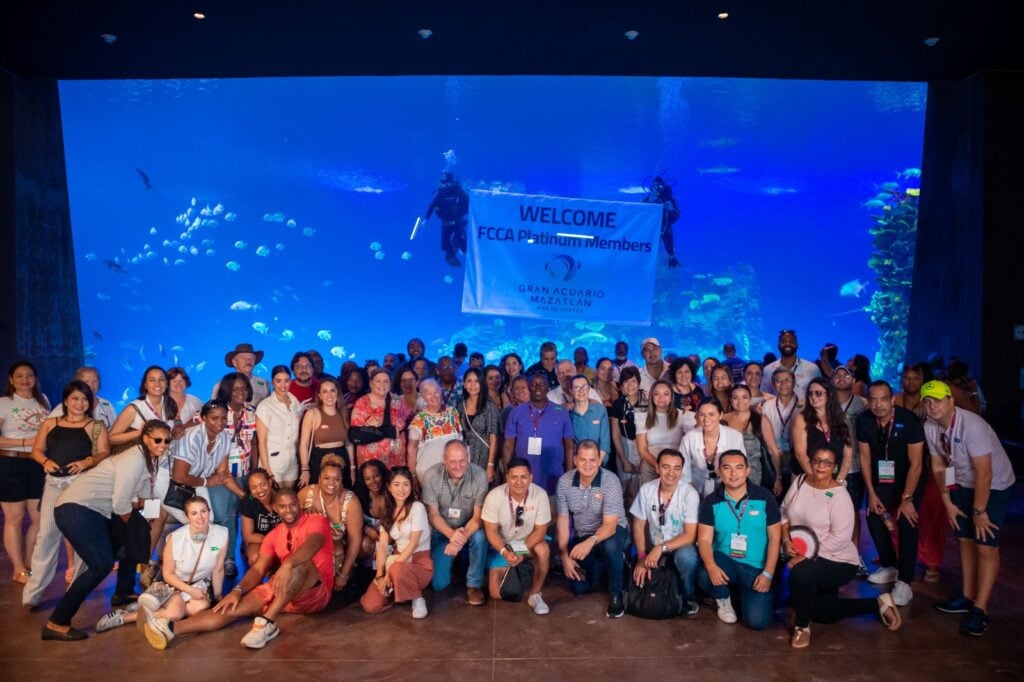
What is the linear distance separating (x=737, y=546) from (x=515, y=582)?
1441mm

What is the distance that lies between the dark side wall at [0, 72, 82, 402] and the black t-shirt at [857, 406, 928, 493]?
29.0 feet

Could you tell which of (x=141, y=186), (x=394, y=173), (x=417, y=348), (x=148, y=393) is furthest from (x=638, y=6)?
(x=141, y=186)

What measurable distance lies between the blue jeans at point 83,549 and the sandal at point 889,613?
4.59 m

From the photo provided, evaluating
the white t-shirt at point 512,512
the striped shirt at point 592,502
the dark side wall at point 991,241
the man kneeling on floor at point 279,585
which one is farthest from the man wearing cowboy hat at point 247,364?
the dark side wall at point 991,241

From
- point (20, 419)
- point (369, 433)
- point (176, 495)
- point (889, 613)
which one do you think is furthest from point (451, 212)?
point (889, 613)

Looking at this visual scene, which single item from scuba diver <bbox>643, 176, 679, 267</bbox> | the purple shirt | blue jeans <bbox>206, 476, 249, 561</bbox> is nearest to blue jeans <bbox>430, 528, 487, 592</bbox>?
the purple shirt

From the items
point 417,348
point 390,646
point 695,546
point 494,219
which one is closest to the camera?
point 390,646

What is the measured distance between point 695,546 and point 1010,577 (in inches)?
102

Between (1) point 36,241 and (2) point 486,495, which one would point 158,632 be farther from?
(1) point 36,241

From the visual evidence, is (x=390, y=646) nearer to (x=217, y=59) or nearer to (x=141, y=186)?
(x=217, y=59)

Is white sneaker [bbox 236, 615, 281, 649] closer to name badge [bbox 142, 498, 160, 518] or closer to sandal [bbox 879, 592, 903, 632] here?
name badge [bbox 142, 498, 160, 518]

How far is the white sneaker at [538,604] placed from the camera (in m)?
4.08

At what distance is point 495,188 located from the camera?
21.8m

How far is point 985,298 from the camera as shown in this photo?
7629 mm
